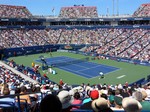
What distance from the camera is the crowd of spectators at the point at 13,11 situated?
68.8 m

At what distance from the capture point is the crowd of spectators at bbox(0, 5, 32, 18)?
68.8m

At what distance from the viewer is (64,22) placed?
75062 millimetres

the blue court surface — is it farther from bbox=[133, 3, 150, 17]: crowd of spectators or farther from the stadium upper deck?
bbox=[133, 3, 150, 17]: crowd of spectators

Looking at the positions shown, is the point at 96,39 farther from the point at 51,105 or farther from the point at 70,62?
the point at 51,105

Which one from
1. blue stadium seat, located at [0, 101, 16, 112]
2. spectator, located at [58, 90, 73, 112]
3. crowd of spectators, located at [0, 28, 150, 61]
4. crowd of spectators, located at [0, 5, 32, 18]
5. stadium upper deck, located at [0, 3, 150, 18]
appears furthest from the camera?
stadium upper deck, located at [0, 3, 150, 18]

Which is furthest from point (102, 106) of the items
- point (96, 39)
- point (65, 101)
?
point (96, 39)

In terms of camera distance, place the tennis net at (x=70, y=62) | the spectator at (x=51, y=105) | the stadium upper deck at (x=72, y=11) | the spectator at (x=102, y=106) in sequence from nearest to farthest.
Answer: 1. the spectator at (x=51, y=105)
2. the spectator at (x=102, y=106)
3. the tennis net at (x=70, y=62)
4. the stadium upper deck at (x=72, y=11)

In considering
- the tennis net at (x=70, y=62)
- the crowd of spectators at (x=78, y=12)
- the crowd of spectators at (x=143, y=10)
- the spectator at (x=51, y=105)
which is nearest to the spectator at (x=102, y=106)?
the spectator at (x=51, y=105)

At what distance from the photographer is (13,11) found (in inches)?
2886

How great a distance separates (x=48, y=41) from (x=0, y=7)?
655 inches

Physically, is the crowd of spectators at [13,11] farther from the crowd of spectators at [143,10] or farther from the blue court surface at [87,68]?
the crowd of spectators at [143,10]

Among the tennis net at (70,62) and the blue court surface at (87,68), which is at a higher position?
the tennis net at (70,62)

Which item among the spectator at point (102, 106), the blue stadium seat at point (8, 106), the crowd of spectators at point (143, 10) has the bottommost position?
the blue stadium seat at point (8, 106)

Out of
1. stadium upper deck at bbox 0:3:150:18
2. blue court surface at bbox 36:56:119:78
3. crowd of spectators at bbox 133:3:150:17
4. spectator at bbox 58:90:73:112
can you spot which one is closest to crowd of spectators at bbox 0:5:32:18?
stadium upper deck at bbox 0:3:150:18
